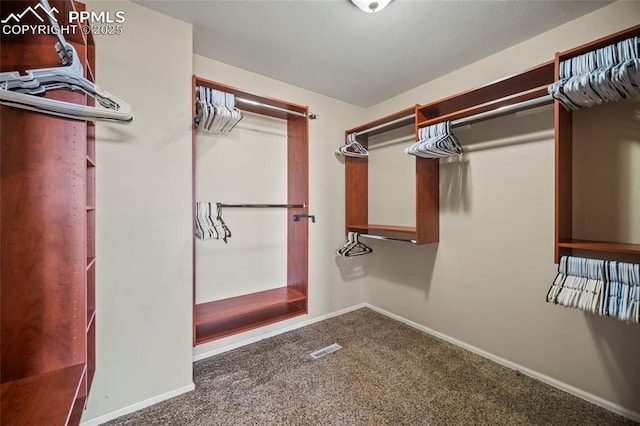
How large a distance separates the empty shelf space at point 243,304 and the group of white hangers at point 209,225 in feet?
2.17

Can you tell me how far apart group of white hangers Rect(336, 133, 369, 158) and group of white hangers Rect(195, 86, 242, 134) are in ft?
4.74

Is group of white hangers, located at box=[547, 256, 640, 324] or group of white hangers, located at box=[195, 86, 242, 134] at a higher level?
group of white hangers, located at box=[195, 86, 242, 134]

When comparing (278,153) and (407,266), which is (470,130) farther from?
(278,153)

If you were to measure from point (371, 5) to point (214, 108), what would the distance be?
4.34 feet

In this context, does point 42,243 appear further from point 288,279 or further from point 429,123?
point 429,123

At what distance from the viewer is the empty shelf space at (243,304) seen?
218cm

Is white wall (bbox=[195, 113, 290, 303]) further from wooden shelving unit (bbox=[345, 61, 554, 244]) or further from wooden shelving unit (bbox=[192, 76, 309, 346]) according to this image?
wooden shelving unit (bbox=[345, 61, 554, 244])

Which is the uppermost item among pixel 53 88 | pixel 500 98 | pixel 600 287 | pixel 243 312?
pixel 500 98

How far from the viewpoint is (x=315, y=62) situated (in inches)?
96.6

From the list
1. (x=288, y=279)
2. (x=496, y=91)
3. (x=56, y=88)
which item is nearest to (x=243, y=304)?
(x=288, y=279)

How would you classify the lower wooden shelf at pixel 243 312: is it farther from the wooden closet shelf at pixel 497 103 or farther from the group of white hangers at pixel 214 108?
the wooden closet shelf at pixel 497 103

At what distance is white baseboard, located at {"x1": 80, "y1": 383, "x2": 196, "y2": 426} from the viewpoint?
1.64 m

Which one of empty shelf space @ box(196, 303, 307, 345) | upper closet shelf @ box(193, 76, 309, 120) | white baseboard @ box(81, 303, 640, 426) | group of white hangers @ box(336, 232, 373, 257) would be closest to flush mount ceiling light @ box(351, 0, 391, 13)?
upper closet shelf @ box(193, 76, 309, 120)

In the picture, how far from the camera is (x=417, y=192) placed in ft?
8.32
